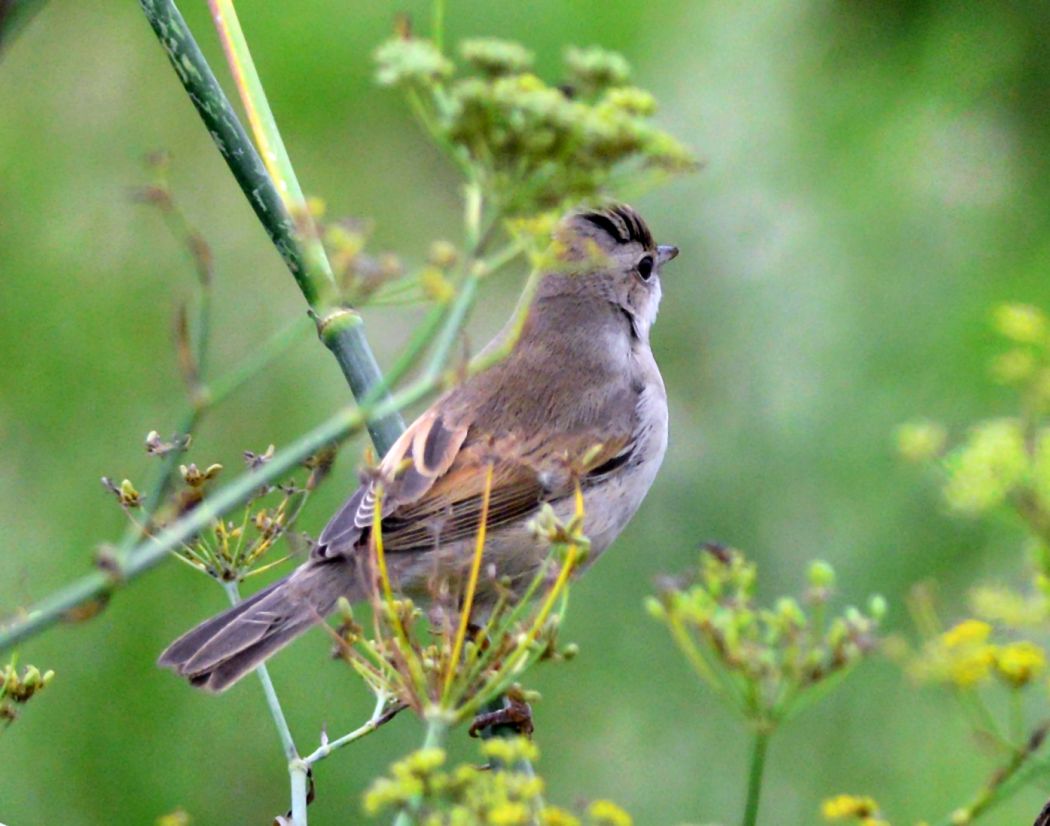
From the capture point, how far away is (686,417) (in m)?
4.40

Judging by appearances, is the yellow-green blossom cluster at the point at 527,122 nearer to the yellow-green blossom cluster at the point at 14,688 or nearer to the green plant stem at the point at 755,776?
the green plant stem at the point at 755,776

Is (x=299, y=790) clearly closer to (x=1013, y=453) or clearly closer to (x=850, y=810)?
(x=850, y=810)

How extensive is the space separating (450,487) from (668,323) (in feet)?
4.63

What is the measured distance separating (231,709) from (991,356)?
7.77 feet

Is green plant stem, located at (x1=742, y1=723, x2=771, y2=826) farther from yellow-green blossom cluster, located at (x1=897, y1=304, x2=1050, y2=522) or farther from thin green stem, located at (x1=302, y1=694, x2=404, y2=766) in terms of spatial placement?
thin green stem, located at (x1=302, y1=694, x2=404, y2=766)

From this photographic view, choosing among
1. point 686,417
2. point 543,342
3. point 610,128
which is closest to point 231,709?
point 543,342

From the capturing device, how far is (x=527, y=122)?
116 centimetres

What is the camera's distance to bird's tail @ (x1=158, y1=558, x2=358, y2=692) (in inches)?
103

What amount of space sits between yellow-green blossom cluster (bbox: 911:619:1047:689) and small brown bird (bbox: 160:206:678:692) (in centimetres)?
170

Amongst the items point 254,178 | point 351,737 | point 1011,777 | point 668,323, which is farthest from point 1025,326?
point 668,323

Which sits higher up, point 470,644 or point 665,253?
point 665,253

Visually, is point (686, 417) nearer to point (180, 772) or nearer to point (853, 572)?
point (853, 572)

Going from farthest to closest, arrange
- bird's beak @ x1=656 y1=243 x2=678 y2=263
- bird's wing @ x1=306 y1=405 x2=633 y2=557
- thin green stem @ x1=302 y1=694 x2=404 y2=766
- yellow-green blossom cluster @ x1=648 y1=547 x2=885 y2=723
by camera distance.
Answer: bird's beak @ x1=656 y1=243 x2=678 y2=263
bird's wing @ x1=306 y1=405 x2=633 y2=557
thin green stem @ x1=302 y1=694 x2=404 y2=766
yellow-green blossom cluster @ x1=648 y1=547 x2=885 y2=723

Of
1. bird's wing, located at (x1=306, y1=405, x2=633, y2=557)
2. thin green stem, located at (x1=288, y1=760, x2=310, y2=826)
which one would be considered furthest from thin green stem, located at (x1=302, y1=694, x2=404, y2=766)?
bird's wing, located at (x1=306, y1=405, x2=633, y2=557)
